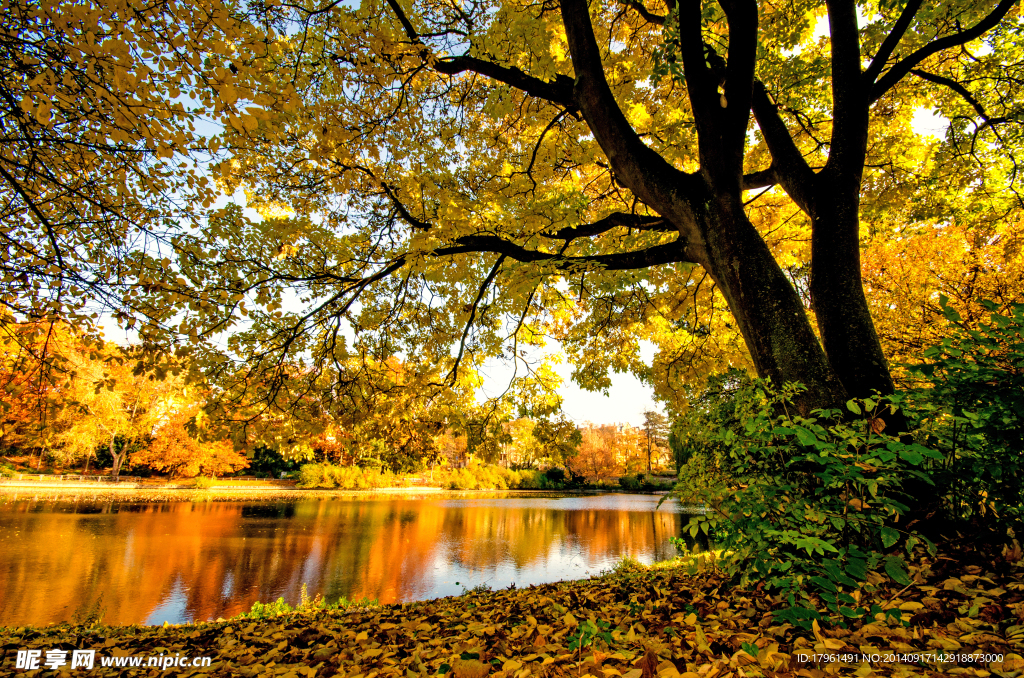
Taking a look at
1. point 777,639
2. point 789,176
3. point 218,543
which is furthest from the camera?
point 218,543

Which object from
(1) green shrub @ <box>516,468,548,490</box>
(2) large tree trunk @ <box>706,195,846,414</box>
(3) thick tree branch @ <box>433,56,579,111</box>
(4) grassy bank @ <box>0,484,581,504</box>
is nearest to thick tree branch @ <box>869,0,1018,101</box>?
(2) large tree trunk @ <box>706,195,846,414</box>

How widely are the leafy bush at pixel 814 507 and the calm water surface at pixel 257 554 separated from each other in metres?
4.10

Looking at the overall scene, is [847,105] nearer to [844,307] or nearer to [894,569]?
[844,307]

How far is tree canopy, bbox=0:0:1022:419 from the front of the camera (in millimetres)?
3291

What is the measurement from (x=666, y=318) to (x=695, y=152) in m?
3.09

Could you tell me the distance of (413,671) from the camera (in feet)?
7.16

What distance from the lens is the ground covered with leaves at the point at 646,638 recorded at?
63.5 inches

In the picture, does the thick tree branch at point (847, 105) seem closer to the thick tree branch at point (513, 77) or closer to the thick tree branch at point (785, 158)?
the thick tree branch at point (785, 158)

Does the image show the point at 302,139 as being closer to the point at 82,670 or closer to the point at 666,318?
the point at 82,670

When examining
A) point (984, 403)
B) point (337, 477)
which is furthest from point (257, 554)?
point (337, 477)

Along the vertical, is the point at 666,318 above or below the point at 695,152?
below

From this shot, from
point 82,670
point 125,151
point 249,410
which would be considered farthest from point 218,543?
point 125,151

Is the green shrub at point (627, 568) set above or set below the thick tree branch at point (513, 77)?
below

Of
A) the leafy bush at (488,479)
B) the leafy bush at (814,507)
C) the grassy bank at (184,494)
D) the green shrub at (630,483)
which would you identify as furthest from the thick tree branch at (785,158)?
the green shrub at (630,483)
